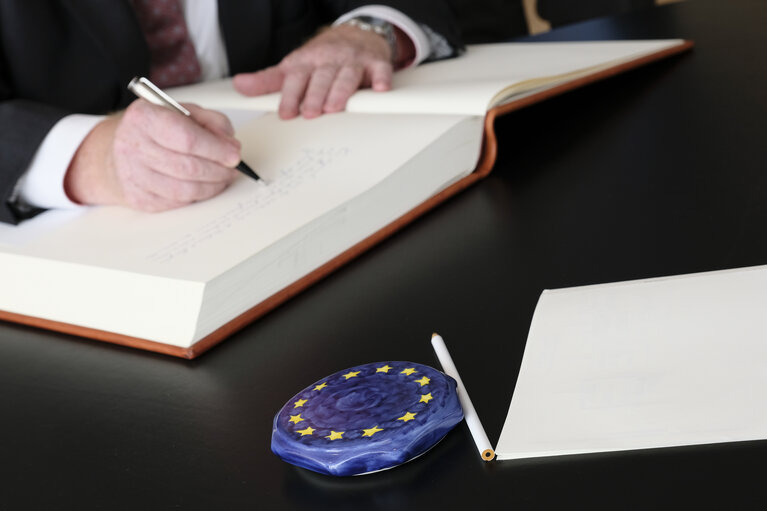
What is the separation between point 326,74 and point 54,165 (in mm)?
357

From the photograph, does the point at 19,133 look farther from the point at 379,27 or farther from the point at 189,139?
the point at 379,27

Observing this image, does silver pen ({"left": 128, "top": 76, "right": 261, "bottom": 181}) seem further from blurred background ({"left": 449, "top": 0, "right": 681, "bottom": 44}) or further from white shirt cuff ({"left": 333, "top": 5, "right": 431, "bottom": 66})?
blurred background ({"left": 449, "top": 0, "right": 681, "bottom": 44})

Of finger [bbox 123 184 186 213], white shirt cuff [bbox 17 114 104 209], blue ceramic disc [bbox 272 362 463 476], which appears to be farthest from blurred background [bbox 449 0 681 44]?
blue ceramic disc [bbox 272 362 463 476]

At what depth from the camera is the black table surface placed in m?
0.44

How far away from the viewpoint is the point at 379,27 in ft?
4.61

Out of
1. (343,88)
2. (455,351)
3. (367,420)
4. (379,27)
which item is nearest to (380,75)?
(343,88)

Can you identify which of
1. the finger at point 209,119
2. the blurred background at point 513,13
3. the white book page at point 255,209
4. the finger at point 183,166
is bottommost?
the blurred background at point 513,13

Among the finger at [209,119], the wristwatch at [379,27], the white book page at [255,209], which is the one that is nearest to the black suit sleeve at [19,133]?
the white book page at [255,209]

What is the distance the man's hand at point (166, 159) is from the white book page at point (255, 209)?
0.02 meters

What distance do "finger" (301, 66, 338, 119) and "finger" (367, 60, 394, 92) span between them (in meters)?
Result: 0.05

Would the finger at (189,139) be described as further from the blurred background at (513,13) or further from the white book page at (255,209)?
the blurred background at (513,13)

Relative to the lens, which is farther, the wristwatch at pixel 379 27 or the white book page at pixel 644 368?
the wristwatch at pixel 379 27

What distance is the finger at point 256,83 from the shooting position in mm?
1213

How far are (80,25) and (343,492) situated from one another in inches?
41.0
